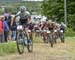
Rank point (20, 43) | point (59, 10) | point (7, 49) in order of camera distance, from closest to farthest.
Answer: point (20, 43)
point (7, 49)
point (59, 10)


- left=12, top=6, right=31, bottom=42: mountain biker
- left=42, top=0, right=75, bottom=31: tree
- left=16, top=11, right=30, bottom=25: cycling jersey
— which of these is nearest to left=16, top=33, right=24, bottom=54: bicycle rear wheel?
left=12, top=6, right=31, bottom=42: mountain biker

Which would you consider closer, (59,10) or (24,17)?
(24,17)

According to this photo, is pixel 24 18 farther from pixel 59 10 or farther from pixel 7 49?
pixel 59 10

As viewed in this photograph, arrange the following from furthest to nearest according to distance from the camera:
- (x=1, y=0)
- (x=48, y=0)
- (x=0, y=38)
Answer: (x=1, y=0) < (x=48, y=0) < (x=0, y=38)

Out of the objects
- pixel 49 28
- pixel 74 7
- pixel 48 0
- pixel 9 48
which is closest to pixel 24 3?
pixel 48 0

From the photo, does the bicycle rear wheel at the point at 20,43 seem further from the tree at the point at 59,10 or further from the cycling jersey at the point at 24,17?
the tree at the point at 59,10

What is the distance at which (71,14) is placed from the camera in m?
42.1

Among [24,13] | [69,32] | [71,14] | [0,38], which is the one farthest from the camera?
[71,14]

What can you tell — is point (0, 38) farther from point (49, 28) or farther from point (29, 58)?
point (29, 58)

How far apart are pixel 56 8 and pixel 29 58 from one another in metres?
28.9

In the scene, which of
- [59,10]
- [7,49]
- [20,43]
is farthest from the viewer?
[59,10]

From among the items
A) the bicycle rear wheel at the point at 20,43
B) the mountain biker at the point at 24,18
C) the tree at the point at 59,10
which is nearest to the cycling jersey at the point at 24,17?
the mountain biker at the point at 24,18

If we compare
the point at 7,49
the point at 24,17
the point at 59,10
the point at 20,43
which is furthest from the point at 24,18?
the point at 59,10

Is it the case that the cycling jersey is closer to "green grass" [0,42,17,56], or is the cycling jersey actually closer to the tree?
"green grass" [0,42,17,56]
